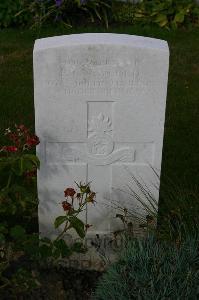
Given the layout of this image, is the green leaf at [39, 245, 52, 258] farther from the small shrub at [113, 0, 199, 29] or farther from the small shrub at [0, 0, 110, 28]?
the small shrub at [113, 0, 199, 29]

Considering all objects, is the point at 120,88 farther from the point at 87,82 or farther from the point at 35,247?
the point at 35,247

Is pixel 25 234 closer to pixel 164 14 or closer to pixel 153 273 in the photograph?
pixel 153 273

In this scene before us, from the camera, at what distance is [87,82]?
3.11 metres

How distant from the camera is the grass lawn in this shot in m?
4.91

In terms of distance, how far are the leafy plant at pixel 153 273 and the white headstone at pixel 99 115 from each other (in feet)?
1.60

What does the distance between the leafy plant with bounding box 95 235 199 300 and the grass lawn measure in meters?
1.19

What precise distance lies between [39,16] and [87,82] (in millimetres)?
5358

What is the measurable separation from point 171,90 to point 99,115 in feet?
10.4

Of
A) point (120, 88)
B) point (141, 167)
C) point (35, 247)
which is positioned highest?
point (120, 88)

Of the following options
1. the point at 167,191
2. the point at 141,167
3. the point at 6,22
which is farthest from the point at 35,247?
the point at 6,22

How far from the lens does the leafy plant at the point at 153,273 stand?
281 centimetres

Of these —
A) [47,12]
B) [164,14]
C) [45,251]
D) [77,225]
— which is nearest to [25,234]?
[45,251]

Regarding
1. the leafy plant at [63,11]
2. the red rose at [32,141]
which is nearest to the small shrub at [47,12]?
the leafy plant at [63,11]

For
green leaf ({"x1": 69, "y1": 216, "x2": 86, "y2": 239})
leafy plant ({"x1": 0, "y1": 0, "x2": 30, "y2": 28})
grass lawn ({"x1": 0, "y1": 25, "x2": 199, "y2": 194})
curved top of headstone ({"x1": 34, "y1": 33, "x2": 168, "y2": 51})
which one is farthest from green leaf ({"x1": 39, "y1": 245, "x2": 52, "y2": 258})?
leafy plant ({"x1": 0, "y1": 0, "x2": 30, "y2": 28})
